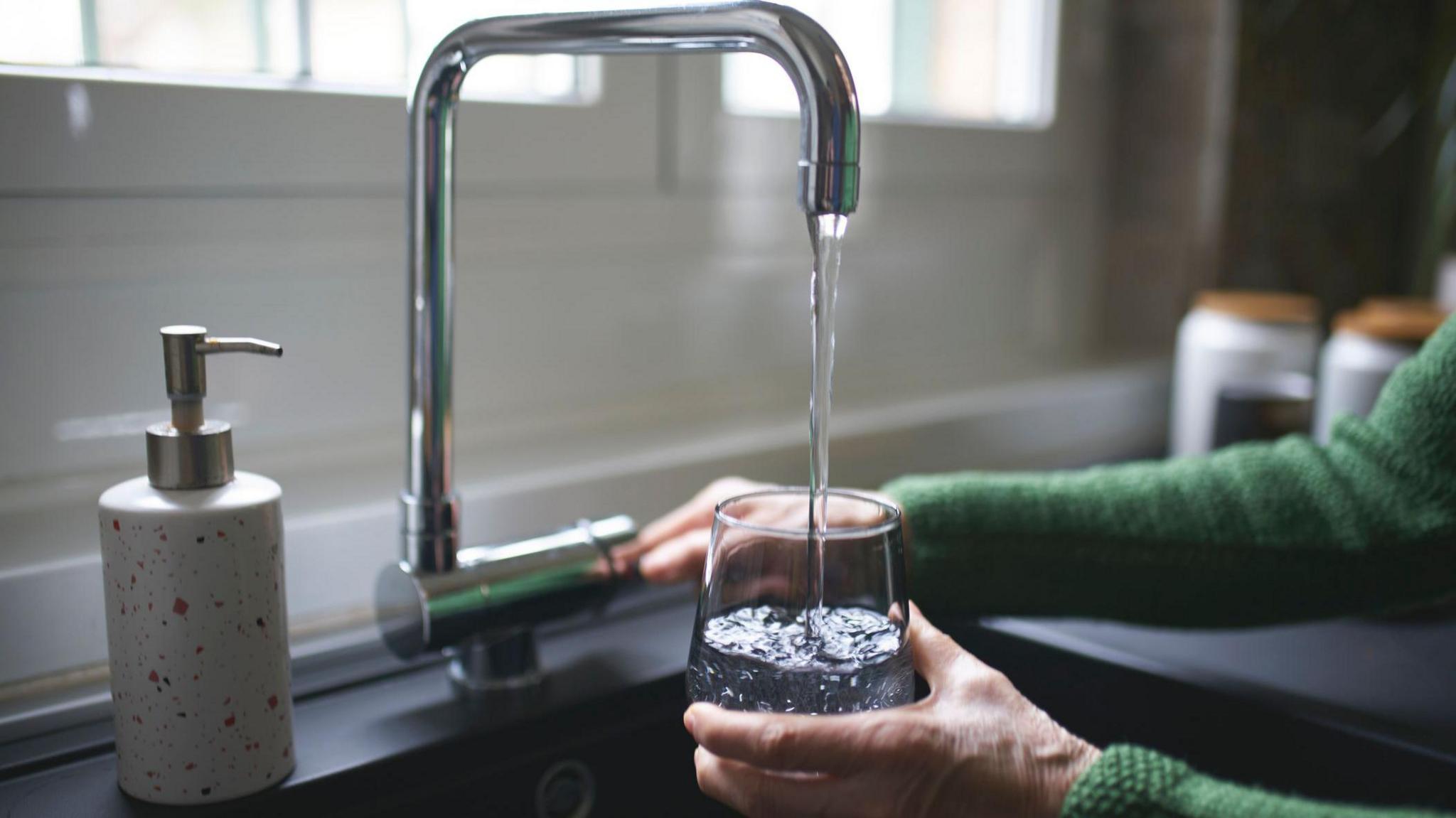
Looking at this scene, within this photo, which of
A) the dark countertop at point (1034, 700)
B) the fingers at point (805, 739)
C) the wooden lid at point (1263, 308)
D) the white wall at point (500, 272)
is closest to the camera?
the fingers at point (805, 739)

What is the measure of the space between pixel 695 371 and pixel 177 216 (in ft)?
1.55

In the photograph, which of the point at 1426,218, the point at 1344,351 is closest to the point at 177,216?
the point at 1344,351

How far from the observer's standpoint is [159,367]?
787 mm

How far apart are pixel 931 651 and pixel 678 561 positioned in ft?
0.74

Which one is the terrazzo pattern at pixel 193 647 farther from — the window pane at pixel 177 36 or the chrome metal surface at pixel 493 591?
the window pane at pixel 177 36

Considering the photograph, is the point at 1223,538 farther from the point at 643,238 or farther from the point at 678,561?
the point at 643,238

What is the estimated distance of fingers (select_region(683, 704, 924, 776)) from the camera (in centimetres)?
48

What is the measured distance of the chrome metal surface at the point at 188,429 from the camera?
0.55 m

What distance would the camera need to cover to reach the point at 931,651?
1.85ft

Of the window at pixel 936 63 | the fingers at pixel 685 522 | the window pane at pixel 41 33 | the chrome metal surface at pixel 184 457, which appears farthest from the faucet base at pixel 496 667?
the window at pixel 936 63

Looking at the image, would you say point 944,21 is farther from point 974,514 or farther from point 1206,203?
point 974,514

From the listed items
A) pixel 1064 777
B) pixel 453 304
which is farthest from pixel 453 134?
pixel 1064 777

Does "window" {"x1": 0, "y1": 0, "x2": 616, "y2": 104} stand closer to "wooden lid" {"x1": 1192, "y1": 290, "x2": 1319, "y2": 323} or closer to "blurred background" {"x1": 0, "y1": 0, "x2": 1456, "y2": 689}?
"blurred background" {"x1": 0, "y1": 0, "x2": 1456, "y2": 689}

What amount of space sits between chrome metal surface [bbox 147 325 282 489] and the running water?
248 mm
